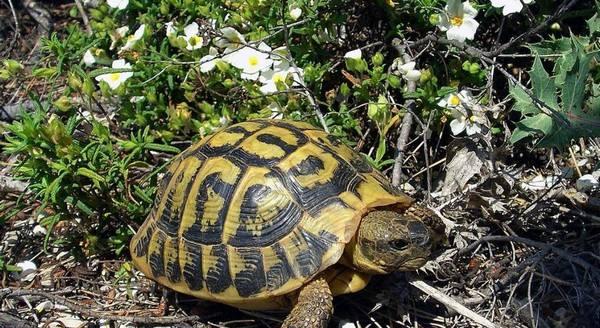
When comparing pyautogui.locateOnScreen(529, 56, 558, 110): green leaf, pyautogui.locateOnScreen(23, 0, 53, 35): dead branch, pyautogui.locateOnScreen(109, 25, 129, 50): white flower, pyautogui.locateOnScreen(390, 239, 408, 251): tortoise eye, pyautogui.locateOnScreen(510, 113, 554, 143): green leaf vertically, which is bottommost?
pyautogui.locateOnScreen(23, 0, 53, 35): dead branch

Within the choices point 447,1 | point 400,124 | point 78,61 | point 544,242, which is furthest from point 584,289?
point 78,61

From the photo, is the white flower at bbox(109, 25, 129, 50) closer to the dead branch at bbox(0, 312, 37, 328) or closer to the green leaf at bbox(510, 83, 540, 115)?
the dead branch at bbox(0, 312, 37, 328)

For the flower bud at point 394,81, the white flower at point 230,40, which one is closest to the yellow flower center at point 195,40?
the white flower at point 230,40

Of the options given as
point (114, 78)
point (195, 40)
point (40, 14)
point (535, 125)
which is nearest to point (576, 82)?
point (535, 125)

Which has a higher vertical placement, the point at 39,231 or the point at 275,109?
the point at 275,109

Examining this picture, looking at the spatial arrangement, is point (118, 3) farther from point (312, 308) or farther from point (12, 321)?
point (312, 308)

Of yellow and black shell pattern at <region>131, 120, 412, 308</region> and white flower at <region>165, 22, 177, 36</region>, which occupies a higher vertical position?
white flower at <region>165, 22, 177, 36</region>

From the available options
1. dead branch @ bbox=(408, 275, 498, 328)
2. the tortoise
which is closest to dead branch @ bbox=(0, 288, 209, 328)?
the tortoise

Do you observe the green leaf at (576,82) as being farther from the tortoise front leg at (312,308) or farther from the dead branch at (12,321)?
the dead branch at (12,321)
